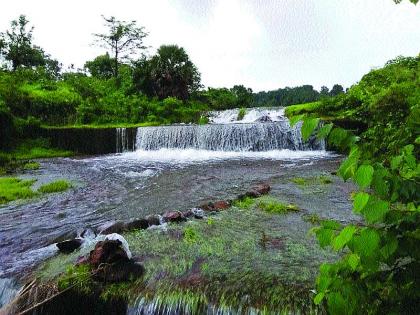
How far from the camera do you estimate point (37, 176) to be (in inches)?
440

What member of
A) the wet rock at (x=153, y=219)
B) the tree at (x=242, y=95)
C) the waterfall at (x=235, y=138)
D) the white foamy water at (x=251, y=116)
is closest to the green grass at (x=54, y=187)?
the wet rock at (x=153, y=219)

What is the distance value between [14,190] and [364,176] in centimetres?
896

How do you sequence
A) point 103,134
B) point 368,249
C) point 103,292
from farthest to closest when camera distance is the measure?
point 103,134, point 103,292, point 368,249

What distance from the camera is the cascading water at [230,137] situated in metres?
15.7

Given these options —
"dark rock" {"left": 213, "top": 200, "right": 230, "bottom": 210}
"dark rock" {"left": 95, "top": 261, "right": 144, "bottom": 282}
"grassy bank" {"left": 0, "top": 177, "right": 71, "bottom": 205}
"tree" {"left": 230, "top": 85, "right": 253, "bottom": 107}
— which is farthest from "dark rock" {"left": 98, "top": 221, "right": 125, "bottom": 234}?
"tree" {"left": 230, "top": 85, "right": 253, "bottom": 107}

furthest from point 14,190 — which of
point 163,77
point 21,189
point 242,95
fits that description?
point 242,95

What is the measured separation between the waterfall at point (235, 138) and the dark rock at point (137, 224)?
10833 mm

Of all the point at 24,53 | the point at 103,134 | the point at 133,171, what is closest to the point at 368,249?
the point at 133,171

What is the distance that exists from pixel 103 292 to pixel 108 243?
2.16 ft

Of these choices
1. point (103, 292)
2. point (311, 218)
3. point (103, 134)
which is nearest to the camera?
point (103, 292)

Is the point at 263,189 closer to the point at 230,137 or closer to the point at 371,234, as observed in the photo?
the point at 371,234

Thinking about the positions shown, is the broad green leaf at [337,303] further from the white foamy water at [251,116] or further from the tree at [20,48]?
the tree at [20,48]

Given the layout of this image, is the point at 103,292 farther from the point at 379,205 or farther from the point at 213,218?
the point at 379,205

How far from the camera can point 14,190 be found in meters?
8.54
